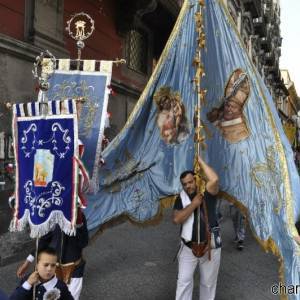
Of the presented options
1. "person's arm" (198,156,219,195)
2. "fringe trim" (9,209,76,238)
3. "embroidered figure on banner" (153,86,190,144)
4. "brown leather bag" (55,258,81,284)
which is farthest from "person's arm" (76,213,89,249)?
"embroidered figure on banner" (153,86,190,144)

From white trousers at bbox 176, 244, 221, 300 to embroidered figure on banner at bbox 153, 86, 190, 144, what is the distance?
4.66ft

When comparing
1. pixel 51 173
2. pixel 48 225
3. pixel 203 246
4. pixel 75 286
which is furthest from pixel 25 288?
pixel 203 246

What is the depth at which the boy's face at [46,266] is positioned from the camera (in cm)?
299

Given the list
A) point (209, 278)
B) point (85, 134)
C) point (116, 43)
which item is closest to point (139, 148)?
point (85, 134)

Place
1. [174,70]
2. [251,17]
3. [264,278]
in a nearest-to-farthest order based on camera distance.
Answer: [174,70], [264,278], [251,17]

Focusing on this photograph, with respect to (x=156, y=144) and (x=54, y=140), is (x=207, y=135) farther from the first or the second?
(x=54, y=140)

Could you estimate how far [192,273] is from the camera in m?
4.10

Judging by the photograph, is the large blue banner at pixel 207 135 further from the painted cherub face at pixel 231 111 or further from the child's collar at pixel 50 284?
the child's collar at pixel 50 284

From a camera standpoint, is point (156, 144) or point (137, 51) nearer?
point (156, 144)

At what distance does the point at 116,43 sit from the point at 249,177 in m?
7.40

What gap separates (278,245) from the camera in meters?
3.93

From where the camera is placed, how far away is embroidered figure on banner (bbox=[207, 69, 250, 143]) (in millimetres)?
4578

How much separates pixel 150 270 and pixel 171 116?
242 cm

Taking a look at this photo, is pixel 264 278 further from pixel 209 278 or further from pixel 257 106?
pixel 257 106
